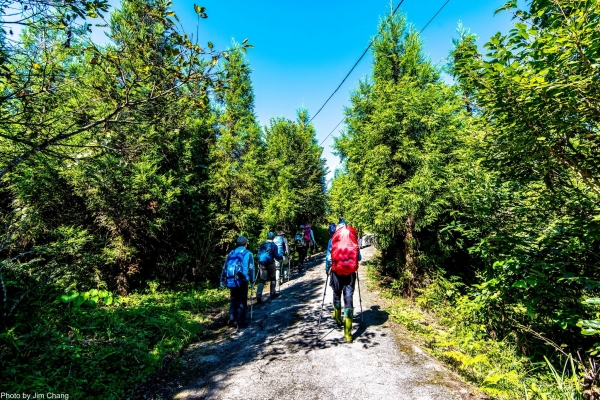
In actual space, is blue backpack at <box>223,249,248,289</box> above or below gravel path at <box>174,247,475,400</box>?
above

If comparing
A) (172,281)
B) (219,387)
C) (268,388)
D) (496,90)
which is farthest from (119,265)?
(496,90)

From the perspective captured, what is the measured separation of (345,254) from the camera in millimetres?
5113

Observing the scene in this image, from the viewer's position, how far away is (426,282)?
692cm

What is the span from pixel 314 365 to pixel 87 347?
3758 millimetres

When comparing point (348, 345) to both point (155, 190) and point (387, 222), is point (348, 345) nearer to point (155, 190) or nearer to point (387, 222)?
point (387, 222)

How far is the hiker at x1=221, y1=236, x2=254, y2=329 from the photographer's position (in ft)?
19.2

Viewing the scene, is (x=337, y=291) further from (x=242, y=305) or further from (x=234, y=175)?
(x=234, y=175)

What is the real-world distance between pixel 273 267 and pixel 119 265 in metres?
4.79

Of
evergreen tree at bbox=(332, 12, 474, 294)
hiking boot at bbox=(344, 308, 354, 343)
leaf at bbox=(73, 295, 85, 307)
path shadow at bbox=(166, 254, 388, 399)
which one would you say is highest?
evergreen tree at bbox=(332, 12, 474, 294)

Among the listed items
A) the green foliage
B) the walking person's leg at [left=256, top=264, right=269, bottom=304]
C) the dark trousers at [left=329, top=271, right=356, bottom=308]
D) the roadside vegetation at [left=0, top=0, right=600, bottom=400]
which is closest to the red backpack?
the dark trousers at [left=329, top=271, right=356, bottom=308]

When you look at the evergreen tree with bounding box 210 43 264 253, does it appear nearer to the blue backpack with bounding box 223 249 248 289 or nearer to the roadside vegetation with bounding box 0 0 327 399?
the roadside vegetation with bounding box 0 0 327 399

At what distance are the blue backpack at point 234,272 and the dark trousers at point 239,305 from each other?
0.16 meters

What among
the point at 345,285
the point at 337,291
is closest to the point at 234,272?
the point at 337,291

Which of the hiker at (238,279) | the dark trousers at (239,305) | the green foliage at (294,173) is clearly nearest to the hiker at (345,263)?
the hiker at (238,279)
